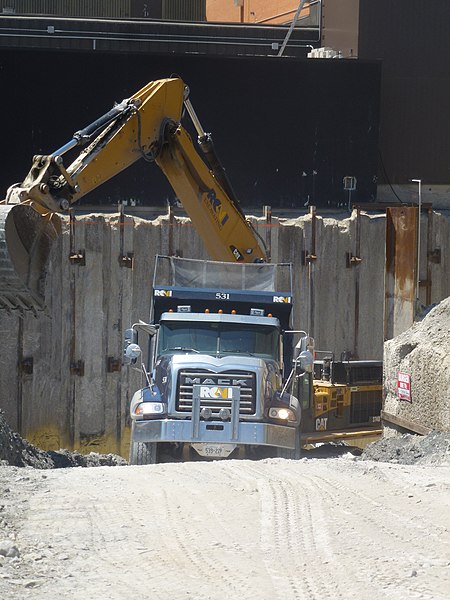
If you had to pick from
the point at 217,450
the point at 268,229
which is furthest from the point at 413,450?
the point at 268,229

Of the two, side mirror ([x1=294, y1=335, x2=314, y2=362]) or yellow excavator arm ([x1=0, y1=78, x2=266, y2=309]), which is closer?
yellow excavator arm ([x1=0, y1=78, x2=266, y2=309])

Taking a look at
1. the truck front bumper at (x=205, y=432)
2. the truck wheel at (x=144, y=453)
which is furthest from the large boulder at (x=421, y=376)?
the truck wheel at (x=144, y=453)

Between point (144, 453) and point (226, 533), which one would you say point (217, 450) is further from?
point (226, 533)

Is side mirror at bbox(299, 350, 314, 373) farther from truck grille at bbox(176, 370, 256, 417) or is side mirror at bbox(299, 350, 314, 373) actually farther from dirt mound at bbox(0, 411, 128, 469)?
dirt mound at bbox(0, 411, 128, 469)

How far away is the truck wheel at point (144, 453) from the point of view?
15.0 m

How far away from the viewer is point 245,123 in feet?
79.6

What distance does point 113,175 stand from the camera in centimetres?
1642

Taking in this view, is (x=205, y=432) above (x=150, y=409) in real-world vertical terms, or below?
below

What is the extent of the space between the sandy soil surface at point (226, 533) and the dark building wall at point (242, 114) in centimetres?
1181

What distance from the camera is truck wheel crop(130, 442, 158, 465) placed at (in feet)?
49.2

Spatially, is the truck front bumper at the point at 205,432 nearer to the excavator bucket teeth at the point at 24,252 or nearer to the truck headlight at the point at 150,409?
the truck headlight at the point at 150,409

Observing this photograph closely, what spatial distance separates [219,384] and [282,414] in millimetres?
941

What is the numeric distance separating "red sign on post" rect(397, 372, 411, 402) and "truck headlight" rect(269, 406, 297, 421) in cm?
190

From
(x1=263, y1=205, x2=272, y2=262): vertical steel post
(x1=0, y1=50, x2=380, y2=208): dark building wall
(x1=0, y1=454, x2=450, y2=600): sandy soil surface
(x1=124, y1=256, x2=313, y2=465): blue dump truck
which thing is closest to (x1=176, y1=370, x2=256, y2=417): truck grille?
(x1=124, y1=256, x2=313, y2=465): blue dump truck
